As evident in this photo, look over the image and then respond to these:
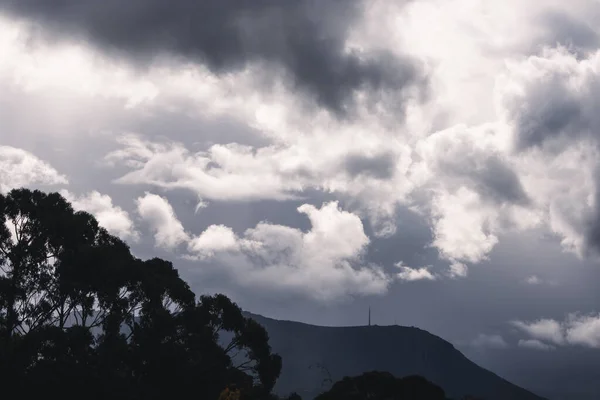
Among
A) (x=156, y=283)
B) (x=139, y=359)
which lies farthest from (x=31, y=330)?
(x=156, y=283)

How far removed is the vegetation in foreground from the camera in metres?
63.4

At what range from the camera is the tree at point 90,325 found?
208 ft

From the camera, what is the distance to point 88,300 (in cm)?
7412

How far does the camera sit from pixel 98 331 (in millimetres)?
72812

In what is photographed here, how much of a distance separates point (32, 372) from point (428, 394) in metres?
38.7

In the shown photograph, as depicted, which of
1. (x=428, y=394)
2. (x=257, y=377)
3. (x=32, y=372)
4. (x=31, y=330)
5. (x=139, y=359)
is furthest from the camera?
(x=257, y=377)

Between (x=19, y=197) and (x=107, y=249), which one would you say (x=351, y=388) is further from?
(x=19, y=197)

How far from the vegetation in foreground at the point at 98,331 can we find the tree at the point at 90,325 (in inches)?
3.7

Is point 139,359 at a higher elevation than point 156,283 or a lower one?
lower

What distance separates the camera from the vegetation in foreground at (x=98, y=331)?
63.4 m

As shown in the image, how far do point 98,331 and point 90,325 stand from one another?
1.09 metres

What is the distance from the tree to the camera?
63.3 m

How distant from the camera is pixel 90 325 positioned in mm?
72188

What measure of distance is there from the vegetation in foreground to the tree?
93mm
